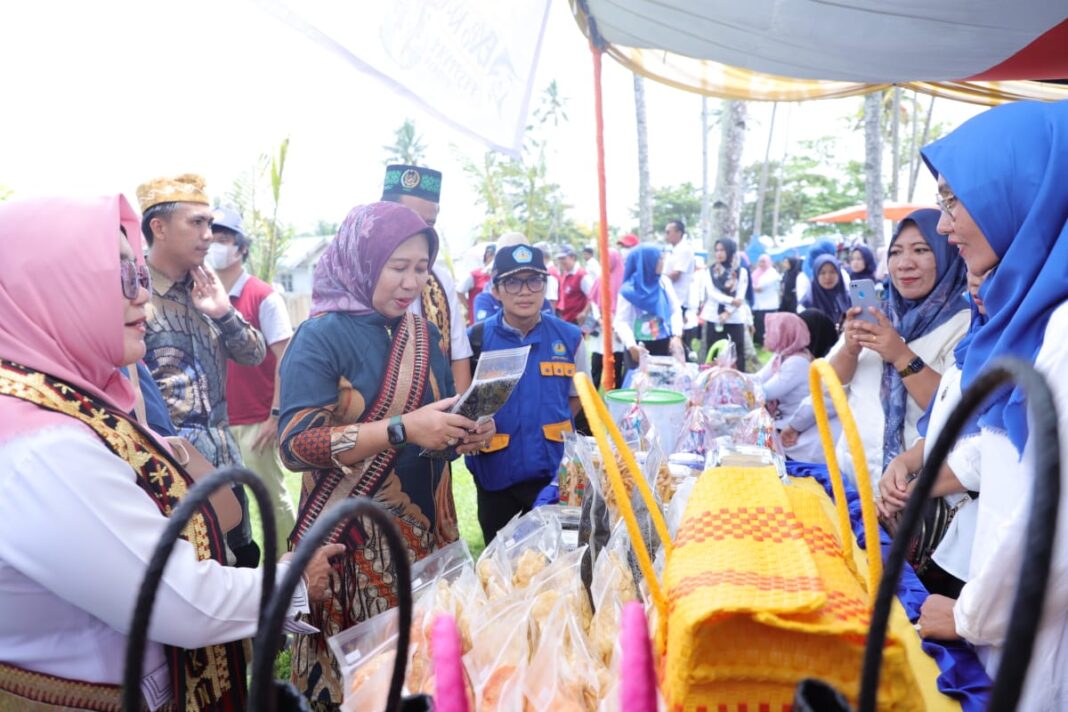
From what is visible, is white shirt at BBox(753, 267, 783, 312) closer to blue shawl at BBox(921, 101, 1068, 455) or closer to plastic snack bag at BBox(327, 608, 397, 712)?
blue shawl at BBox(921, 101, 1068, 455)

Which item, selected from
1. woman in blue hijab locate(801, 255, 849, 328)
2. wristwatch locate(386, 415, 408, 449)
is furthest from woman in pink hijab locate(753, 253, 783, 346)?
wristwatch locate(386, 415, 408, 449)

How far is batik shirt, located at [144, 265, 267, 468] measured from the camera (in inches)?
107

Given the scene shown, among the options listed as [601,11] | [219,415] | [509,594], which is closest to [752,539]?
[509,594]

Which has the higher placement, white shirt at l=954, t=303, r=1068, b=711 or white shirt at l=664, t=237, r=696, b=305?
white shirt at l=664, t=237, r=696, b=305

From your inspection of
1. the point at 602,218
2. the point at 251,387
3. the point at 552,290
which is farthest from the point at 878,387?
the point at 552,290

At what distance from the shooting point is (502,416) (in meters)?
2.84

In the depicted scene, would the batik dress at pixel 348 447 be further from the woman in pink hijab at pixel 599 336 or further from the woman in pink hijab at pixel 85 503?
the woman in pink hijab at pixel 599 336

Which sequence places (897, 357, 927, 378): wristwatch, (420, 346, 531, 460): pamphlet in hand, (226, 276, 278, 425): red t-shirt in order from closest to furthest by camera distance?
(420, 346, 531, 460): pamphlet in hand < (897, 357, 927, 378): wristwatch < (226, 276, 278, 425): red t-shirt

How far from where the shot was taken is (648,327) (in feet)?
23.4

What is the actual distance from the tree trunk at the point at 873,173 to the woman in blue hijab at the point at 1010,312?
39.0 feet

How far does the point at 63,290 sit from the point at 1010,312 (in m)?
1.87

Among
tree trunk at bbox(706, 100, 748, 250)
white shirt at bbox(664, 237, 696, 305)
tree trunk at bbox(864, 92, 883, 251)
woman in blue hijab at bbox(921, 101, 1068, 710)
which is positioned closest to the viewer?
woman in blue hijab at bbox(921, 101, 1068, 710)

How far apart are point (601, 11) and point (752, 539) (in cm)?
293

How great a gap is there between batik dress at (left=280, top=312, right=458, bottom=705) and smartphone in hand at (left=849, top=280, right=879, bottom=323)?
1.66m
